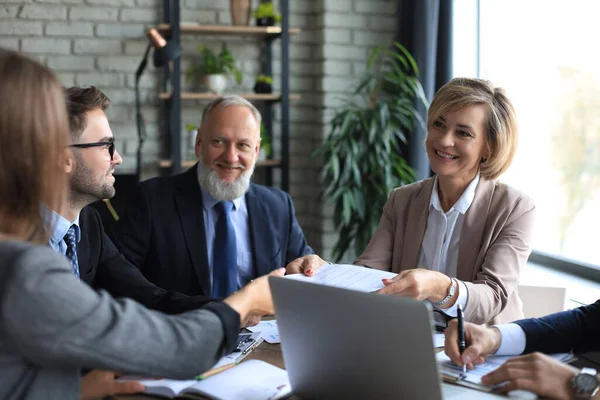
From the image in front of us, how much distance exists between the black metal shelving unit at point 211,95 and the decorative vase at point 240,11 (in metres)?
0.07

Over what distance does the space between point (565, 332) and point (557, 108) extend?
2.05 metres

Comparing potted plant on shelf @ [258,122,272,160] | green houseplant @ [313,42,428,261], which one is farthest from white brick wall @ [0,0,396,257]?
green houseplant @ [313,42,428,261]

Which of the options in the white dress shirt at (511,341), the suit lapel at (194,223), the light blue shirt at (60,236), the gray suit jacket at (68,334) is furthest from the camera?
the suit lapel at (194,223)

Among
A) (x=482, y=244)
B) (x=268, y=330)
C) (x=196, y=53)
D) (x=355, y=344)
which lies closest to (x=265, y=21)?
(x=196, y=53)

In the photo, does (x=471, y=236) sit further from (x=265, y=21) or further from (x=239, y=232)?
(x=265, y=21)

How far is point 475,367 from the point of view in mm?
1633

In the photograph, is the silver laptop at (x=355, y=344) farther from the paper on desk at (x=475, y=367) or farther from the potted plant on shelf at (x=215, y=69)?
the potted plant on shelf at (x=215, y=69)

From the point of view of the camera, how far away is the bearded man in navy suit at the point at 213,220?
2.69 metres

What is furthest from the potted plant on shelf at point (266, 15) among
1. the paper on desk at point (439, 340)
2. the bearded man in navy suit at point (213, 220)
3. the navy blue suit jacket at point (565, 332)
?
the navy blue suit jacket at point (565, 332)

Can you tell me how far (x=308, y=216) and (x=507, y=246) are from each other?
247 cm

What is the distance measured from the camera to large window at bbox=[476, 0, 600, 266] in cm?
335

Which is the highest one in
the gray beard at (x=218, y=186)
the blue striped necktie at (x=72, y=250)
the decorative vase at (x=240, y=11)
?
the decorative vase at (x=240, y=11)

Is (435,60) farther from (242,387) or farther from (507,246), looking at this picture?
(242,387)

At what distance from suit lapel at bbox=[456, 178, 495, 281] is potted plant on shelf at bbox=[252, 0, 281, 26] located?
2384mm
